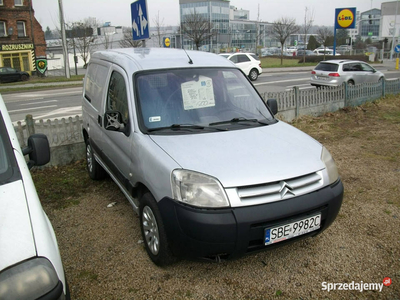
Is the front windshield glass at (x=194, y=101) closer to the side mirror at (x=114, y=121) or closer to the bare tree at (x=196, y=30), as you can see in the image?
the side mirror at (x=114, y=121)

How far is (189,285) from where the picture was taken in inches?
119

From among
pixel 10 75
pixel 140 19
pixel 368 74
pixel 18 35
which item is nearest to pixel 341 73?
pixel 368 74

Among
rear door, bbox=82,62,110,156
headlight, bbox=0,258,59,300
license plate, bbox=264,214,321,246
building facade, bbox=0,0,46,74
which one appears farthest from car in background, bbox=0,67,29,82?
headlight, bbox=0,258,59,300

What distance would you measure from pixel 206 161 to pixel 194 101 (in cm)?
101

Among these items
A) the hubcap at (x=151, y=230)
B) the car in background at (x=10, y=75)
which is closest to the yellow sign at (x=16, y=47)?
the car in background at (x=10, y=75)

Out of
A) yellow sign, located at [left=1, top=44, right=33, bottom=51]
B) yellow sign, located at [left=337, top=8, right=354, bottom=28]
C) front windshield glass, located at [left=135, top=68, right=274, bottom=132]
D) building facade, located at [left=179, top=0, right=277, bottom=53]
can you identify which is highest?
building facade, located at [left=179, top=0, right=277, bottom=53]

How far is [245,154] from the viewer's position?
3.04m

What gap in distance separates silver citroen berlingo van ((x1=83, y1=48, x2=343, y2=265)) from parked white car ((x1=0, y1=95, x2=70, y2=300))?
106 cm

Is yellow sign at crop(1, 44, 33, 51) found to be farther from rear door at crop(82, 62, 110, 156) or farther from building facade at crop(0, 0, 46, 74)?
rear door at crop(82, 62, 110, 156)

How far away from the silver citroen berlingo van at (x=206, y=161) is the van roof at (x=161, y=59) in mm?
12

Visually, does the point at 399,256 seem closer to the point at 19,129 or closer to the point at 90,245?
the point at 90,245

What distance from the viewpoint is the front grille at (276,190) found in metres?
2.73

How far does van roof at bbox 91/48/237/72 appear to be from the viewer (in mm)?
3900

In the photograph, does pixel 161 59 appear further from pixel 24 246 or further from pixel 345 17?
pixel 345 17
